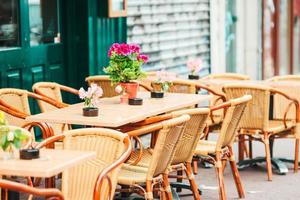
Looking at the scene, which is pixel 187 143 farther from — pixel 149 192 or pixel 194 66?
pixel 194 66

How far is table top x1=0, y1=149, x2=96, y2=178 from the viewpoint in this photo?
4801 mm

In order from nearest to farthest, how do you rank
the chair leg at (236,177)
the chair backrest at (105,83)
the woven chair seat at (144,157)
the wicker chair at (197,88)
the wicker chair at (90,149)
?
1. the wicker chair at (90,149)
2. the woven chair seat at (144,157)
3. the chair leg at (236,177)
4. the wicker chair at (197,88)
5. the chair backrest at (105,83)

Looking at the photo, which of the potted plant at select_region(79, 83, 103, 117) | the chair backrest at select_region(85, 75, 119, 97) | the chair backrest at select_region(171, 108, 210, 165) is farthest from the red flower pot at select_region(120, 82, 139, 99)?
the chair backrest at select_region(85, 75, 119, 97)

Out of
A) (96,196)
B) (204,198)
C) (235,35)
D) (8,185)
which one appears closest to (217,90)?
(204,198)

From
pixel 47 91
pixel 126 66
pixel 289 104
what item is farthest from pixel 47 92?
pixel 289 104

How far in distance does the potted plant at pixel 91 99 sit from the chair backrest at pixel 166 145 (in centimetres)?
77

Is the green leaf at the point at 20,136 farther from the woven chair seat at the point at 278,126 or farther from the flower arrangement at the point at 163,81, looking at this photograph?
the woven chair seat at the point at 278,126

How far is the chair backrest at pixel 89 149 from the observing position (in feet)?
18.6

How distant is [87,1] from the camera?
1031 centimetres

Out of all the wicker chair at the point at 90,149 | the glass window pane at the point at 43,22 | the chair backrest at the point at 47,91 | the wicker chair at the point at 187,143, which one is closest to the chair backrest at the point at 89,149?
the wicker chair at the point at 90,149

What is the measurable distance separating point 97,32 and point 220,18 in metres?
4.59

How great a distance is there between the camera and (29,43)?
9680 mm

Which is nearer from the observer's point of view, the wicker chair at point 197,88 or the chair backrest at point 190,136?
the chair backrest at point 190,136

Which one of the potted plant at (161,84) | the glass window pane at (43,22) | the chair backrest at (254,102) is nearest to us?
the potted plant at (161,84)
